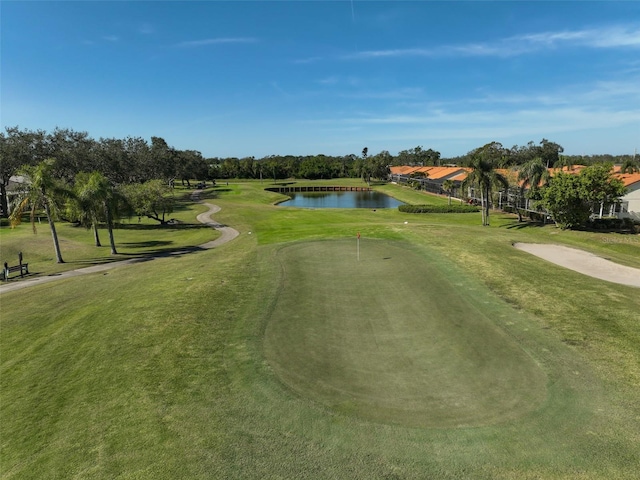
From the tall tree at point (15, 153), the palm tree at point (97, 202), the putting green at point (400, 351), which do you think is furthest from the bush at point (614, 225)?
the tall tree at point (15, 153)

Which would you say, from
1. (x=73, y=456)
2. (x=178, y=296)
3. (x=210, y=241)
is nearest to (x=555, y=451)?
(x=73, y=456)

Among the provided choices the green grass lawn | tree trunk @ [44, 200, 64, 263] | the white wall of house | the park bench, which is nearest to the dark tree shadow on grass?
the white wall of house

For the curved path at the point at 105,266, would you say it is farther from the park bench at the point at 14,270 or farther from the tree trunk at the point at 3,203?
the tree trunk at the point at 3,203

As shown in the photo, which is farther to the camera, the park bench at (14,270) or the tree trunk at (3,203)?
the tree trunk at (3,203)

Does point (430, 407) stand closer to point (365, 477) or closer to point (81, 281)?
point (365, 477)

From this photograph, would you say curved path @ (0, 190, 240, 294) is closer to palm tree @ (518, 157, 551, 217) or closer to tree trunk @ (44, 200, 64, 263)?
tree trunk @ (44, 200, 64, 263)
